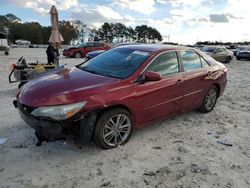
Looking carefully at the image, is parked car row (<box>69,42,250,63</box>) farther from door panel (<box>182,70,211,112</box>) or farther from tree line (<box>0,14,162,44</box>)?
tree line (<box>0,14,162,44</box>)

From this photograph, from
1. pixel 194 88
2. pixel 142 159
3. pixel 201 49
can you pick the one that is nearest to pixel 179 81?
pixel 194 88

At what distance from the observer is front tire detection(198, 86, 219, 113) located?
6188 millimetres

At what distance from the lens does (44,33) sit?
87375 mm

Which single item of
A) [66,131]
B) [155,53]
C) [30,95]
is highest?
[155,53]

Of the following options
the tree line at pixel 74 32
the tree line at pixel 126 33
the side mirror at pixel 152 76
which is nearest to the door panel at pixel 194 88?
the side mirror at pixel 152 76

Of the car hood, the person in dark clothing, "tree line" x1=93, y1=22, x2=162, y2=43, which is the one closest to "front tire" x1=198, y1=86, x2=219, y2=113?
the car hood

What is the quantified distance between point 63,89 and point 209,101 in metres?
3.61

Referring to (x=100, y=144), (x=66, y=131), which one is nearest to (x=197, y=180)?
(x=100, y=144)

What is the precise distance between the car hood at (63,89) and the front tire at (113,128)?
0.40 m

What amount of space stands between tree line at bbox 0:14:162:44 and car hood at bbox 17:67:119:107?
80.2 metres

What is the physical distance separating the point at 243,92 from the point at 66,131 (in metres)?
6.97

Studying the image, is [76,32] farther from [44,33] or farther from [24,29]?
[24,29]

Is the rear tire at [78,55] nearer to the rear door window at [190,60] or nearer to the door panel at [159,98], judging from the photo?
the rear door window at [190,60]

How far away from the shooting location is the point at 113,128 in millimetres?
4293
